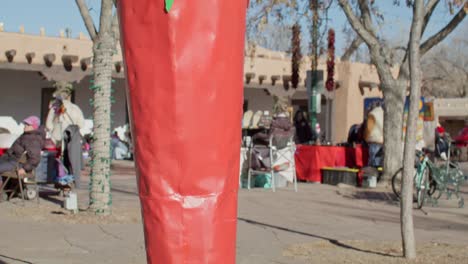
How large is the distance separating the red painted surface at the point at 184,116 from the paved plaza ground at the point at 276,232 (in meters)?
4.29

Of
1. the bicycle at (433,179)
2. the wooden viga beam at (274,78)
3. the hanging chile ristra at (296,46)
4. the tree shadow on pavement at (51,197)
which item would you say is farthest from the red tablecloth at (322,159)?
the wooden viga beam at (274,78)

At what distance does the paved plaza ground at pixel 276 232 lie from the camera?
7254mm

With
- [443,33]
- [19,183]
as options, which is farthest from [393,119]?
[19,183]

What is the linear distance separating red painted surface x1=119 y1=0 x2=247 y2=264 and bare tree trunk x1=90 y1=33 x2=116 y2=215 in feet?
23.3

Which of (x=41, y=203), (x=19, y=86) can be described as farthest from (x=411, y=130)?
(x=19, y=86)

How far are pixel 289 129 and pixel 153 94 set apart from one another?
472 inches

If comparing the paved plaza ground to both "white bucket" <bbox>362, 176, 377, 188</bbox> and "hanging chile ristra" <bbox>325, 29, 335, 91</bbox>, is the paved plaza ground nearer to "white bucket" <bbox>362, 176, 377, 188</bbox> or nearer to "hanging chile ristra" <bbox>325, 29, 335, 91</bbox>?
"white bucket" <bbox>362, 176, 377, 188</bbox>

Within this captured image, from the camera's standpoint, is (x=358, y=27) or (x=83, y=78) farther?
(x=83, y=78)

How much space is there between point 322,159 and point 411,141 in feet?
31.6

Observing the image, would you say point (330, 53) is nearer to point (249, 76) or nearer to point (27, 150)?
point (249, 76)

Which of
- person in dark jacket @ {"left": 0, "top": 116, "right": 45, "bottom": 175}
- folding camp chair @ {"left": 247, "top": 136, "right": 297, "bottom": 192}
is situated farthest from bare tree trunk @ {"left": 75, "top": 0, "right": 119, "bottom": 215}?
folding camp chair @ {"left": 247, "top": 136, "right": 297, "bottom": 192}

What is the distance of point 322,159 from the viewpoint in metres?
16.9

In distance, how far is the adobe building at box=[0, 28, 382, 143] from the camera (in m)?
22.4

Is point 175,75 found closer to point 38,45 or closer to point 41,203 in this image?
point 41,203
